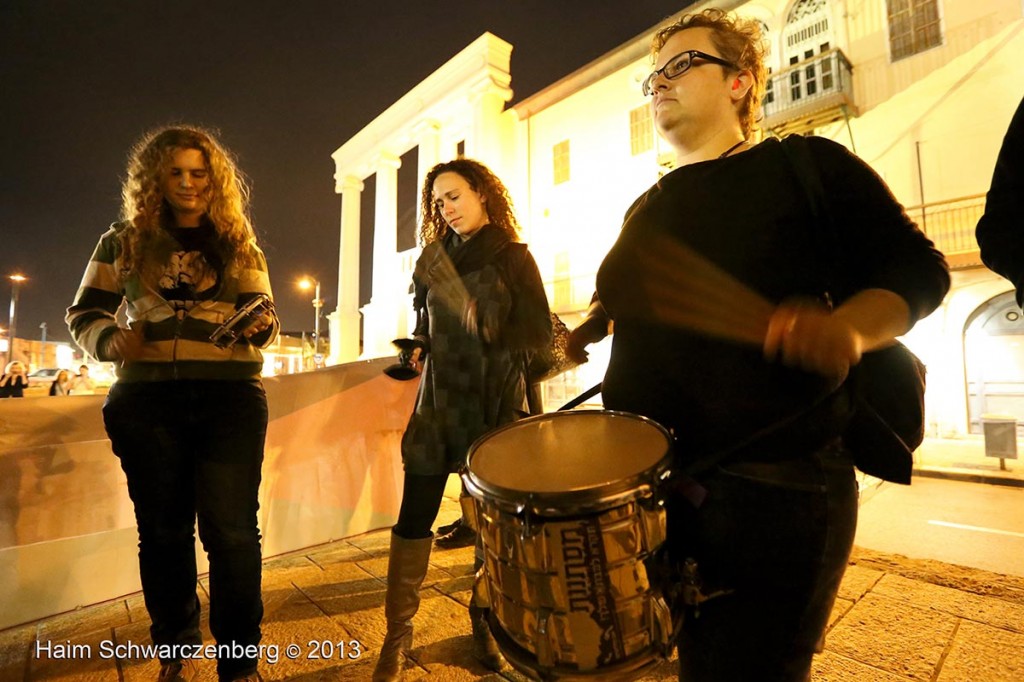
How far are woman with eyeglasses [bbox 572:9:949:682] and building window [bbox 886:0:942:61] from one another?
52.3 feet

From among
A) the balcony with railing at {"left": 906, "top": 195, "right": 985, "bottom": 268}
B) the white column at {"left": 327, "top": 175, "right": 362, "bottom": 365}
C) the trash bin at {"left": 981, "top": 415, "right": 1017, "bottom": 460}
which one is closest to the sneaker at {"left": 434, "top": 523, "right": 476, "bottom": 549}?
the trash bin at {"left": 981, "top": 415, "right": 1017, "bottom": 460}

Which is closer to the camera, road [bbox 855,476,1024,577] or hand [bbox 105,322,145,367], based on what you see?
hand [bbox 105,322,145,367]

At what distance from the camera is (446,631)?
2.51 metres

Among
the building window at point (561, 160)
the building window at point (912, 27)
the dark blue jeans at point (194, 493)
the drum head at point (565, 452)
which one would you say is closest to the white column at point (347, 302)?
the building window at point (561, 160)

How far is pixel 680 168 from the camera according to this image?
1216 millimetres

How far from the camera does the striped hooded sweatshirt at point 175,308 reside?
6.63 feet

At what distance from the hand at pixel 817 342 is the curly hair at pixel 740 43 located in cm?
72

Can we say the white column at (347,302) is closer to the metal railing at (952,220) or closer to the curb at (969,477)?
the metal railing at (952,220)

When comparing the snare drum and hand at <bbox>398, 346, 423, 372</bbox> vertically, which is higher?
hand at <bbox>398, 346, 423, 372</bbox>

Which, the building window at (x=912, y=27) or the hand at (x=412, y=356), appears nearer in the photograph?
Answer: the hand at (x=412, y=356)

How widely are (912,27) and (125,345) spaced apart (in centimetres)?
1714

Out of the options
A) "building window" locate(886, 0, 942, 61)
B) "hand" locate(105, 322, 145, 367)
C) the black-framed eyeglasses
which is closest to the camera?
the black-framed eyeglasses

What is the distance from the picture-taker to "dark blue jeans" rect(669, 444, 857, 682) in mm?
929

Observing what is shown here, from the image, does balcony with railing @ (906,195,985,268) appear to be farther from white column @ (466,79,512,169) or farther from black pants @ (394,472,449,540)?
black pants @ (394,472,449,540)
